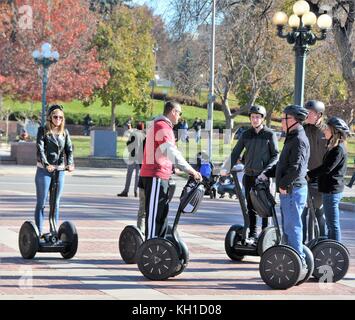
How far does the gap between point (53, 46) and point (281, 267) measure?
4446 centimetres

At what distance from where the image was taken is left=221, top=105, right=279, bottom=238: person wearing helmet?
11.6 meters

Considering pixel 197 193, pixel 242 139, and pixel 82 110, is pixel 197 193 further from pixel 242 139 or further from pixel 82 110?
pixel 82 110

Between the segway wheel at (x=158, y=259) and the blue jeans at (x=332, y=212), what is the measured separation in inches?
78.6

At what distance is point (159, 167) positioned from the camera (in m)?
10.3

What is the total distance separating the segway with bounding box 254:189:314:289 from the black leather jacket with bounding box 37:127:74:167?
305cm

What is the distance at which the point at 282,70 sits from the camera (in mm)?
50719

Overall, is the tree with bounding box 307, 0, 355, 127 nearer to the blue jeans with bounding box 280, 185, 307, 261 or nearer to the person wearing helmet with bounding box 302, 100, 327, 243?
the person wearing helmet with bounding box 302, 100, 327, 243

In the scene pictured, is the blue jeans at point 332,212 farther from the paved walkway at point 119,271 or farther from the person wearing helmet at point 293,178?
the person wearing helmet at point 293,178

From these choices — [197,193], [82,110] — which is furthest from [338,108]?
[82,110]

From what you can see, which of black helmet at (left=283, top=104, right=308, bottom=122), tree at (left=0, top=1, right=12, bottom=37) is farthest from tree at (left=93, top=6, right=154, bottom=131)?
black helmet at (left=283, top=104, right=308, bottom=122)

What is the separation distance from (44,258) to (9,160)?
26.1m

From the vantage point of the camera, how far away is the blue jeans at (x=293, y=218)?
9898 mm

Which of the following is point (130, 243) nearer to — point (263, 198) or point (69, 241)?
point (69, 241)

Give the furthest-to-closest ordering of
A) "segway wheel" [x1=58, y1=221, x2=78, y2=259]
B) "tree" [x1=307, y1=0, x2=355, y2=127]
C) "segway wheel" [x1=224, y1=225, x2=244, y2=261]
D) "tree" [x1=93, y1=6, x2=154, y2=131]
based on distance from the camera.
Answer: "tree" [x1=93, y1=6, x2=154, y2=131] → "tree" [x1=307, y1=0, x2=355, y2=127] → "segway wheel" [x1=224, y1=225, x2=244, y2=261] → "segway wheel" [x1=58, y1=221, x2=78, y2=259]
